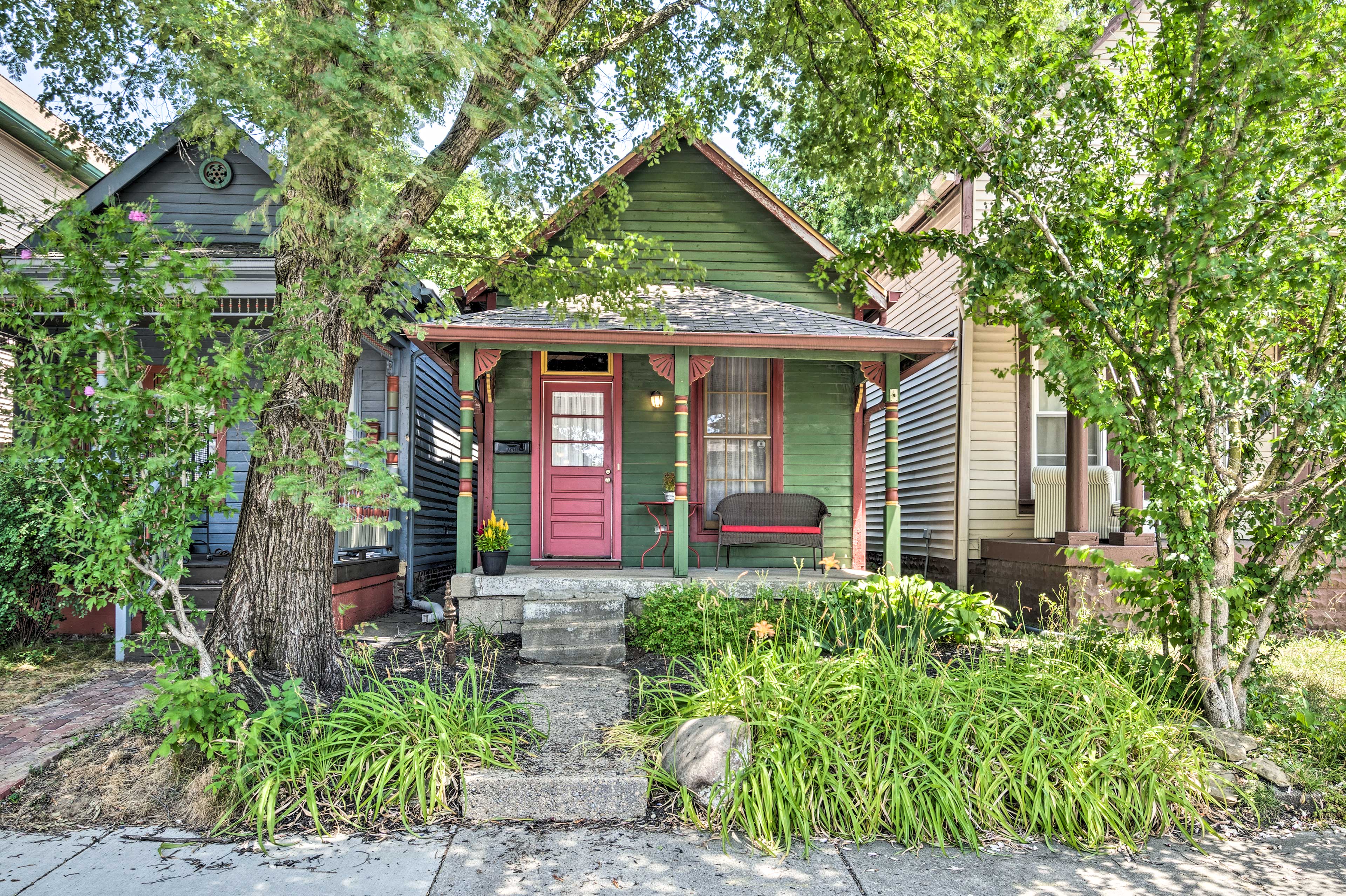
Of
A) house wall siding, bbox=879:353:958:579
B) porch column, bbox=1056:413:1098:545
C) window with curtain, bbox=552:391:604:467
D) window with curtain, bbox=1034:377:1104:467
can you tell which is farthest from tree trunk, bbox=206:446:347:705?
window with curtain, bbox=1034:377:1104:467

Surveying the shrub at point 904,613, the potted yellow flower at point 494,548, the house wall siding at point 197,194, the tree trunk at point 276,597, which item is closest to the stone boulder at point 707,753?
the shrub at point 904,613

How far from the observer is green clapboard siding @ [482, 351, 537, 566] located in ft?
27.9

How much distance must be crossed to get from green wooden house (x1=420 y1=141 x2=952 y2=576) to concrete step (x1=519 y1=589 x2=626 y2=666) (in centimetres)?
151

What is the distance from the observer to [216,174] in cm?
830

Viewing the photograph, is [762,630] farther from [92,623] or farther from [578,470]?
[92,623]

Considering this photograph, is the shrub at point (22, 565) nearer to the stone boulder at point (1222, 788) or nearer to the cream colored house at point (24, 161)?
the cream colored house at point (24, 161)

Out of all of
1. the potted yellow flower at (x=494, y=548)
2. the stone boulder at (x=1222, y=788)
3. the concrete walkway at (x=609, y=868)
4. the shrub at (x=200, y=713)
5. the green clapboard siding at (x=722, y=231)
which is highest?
the green clapboard siding at (x=722, y=231)

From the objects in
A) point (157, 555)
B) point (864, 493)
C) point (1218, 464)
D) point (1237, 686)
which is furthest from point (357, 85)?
point (864, 493)

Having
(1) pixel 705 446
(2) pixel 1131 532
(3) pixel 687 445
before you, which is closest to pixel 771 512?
(1) pixel 705 446

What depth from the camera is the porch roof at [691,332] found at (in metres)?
7.14

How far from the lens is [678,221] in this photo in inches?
359

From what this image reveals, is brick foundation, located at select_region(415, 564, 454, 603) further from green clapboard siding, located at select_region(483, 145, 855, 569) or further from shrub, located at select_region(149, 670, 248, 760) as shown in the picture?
shrub, located at select_region(149, 670, 248, 760)

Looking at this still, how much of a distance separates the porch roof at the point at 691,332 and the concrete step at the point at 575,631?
2428mm

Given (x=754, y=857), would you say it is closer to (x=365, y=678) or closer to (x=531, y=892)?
(x=531, y=892)
